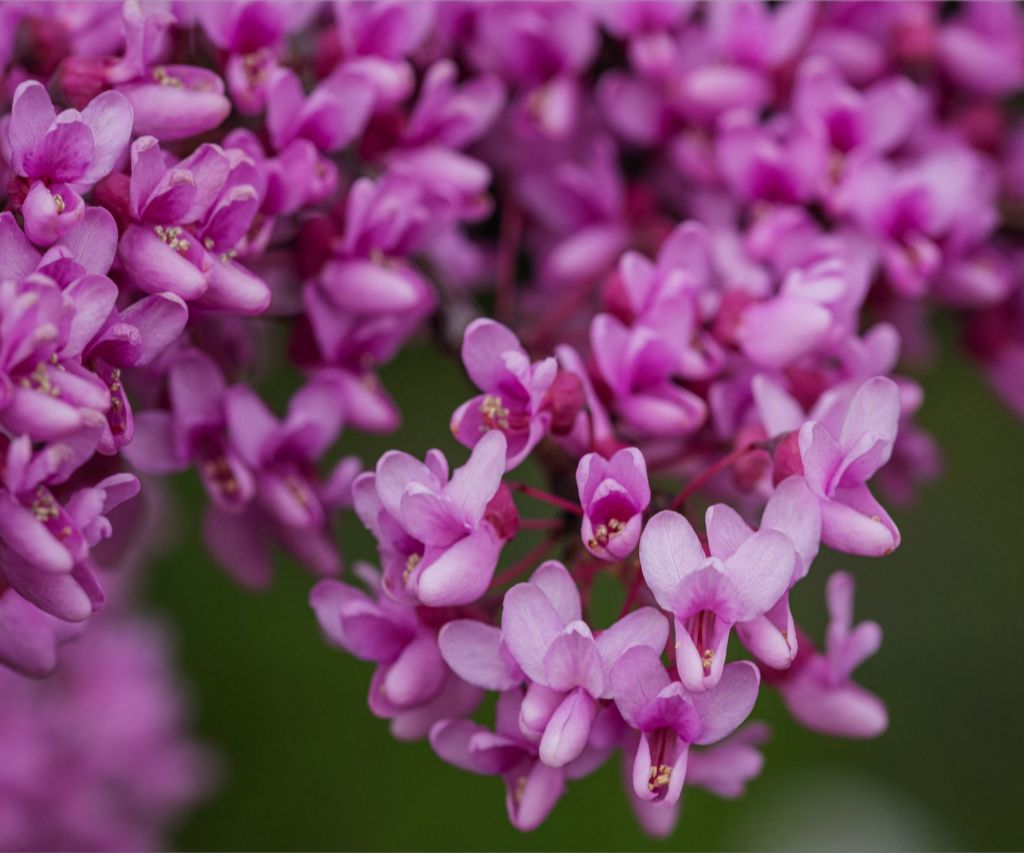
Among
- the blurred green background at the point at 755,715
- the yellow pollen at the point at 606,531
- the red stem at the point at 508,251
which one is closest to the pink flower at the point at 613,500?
the yellow pollen at the point at 606,531

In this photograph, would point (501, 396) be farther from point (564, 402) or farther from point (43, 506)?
point (43, 506)

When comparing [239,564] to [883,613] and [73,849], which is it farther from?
[883,613]

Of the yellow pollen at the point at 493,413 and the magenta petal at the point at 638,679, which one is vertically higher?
the yellow pollen at the point at 493,413

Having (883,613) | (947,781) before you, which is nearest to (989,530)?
(883,613)

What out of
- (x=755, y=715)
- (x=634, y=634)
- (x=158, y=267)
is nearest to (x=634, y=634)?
(x=634, y=634)

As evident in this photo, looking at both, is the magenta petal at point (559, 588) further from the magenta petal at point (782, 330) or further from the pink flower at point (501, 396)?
the magenta petal at point (782, 330)

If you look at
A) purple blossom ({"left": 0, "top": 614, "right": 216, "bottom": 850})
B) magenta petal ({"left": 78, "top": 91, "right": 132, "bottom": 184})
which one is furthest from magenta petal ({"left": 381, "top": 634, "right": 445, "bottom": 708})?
purple blossom ({"left": 0, "top": 614, "right": 216, "bottom": 850})

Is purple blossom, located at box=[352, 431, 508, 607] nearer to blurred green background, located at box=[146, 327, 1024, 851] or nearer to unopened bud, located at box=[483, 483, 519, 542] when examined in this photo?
unopened bud, located at box=[483, 483, 519, 542]
